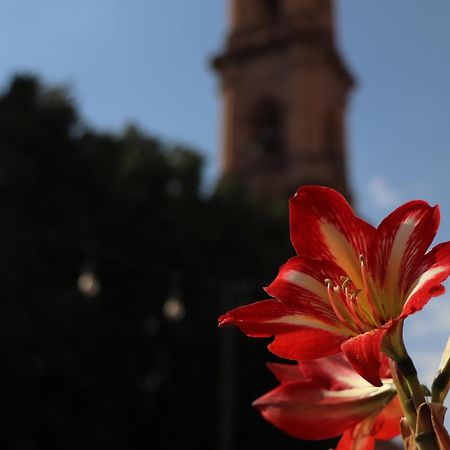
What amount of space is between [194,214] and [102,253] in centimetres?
316

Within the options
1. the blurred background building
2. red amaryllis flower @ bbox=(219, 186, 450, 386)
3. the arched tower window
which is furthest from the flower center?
the arched tower window

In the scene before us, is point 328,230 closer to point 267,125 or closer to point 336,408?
point 336,408

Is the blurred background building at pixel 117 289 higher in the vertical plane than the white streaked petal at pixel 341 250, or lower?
higher

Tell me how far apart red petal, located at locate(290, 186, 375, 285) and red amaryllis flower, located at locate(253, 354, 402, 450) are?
4.0 inches

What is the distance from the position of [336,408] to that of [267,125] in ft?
97.8

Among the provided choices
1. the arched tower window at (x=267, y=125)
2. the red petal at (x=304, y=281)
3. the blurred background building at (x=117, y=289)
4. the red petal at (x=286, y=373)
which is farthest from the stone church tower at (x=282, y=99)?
the red petal at (x=304, y=281)

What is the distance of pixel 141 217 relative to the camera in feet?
52.7

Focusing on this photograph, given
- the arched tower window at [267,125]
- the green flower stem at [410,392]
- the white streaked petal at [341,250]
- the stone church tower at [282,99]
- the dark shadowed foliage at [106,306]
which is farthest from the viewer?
the arched tower window at [267,125]

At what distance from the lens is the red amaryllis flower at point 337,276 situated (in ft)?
1.71

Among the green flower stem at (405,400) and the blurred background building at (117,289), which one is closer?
the green flower stem at (405,400)

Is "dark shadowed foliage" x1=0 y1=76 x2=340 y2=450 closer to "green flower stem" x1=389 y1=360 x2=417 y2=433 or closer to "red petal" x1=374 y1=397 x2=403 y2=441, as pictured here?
"red petal" x1=374 y1=397 x2=403 y2=441

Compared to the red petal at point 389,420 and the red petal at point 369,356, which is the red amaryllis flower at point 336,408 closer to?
the red petal at point 389,420

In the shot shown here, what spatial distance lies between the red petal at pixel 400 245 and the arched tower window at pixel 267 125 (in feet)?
94.8

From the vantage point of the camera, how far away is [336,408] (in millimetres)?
609
